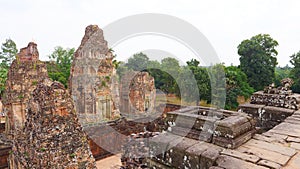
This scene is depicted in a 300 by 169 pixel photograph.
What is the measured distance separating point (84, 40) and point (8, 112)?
7.25 m

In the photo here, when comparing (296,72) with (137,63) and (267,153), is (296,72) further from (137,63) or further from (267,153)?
(137,63)

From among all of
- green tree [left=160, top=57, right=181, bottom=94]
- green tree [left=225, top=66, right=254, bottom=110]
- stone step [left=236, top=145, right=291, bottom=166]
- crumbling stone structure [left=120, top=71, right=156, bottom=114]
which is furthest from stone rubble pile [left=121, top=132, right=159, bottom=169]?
green tree [left=160, top=57, right=181, bottom=94]

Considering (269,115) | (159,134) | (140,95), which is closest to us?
(159,134)

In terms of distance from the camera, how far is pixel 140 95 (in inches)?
759

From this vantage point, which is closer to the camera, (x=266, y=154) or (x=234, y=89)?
(x=266, y=154)

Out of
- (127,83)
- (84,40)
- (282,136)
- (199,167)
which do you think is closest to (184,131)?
(199,167)

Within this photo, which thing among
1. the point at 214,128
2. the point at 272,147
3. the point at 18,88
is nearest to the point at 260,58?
the point at 272,147

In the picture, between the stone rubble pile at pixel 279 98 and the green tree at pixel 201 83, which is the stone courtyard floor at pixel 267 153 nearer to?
the stone rubble pile at pixel 279 98

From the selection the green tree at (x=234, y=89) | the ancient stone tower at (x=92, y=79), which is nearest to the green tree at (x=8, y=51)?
the ancient stone tower at (x=92, y=79)

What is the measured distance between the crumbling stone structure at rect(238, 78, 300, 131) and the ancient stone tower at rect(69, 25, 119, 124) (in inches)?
488

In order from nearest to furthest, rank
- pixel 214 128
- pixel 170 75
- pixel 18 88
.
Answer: pixel 214 128
pixel 18 88
pixel 170 75

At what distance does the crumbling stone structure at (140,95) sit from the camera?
63.5ft

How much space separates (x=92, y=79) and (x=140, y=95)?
217 inches

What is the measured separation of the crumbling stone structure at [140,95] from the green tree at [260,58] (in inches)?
356
